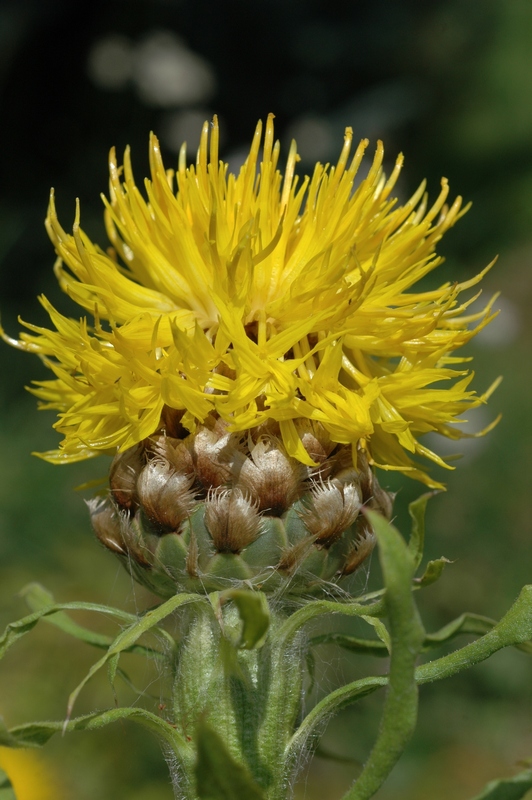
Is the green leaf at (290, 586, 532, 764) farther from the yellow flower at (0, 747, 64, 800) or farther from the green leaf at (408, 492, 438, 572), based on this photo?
the yellow flower at (0, 747, 64, 800)

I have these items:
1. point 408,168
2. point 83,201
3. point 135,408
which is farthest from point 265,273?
point 408,168

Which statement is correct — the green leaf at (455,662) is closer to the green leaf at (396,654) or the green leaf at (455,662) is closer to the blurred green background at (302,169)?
the green leaf at (396,654)

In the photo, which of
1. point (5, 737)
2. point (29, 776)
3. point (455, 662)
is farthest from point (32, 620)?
point (29, 776)

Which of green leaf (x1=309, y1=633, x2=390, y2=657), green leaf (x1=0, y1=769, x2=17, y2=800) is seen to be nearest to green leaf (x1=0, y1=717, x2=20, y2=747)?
green leaf (x1=0, y1=769, x2=17, y2=800)

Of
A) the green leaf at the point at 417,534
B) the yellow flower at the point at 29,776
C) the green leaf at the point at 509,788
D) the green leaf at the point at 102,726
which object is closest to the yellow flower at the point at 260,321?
the green leaf at the point at 417,534

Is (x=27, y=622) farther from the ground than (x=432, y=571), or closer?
farther from the ground

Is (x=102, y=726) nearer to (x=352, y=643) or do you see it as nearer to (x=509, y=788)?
(x=352, y=643)
